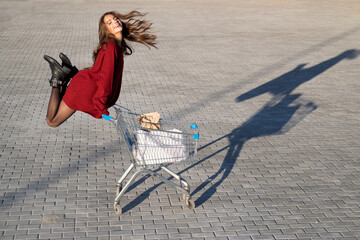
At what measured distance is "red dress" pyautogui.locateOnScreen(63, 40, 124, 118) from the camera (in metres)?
4.93

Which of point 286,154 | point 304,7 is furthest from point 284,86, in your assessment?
point 304,7

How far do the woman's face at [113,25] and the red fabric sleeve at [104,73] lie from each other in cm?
16

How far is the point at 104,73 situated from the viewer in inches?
194

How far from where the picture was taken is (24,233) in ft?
15.4

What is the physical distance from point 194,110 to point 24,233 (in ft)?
14.1

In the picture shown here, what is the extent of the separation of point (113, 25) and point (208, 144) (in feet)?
8.55

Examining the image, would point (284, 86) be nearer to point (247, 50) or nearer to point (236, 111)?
point (236, 111)

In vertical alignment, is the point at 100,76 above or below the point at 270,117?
above

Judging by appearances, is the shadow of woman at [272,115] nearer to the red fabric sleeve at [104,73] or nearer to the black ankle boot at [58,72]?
the red fabric sleeve at [104,73]

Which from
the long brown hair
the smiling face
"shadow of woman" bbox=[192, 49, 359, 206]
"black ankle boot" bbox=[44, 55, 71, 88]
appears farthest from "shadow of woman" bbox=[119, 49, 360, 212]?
the smiling face

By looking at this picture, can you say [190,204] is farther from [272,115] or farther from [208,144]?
[272,115]

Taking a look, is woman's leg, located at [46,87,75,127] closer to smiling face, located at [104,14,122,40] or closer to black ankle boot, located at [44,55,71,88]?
black ankle boot, located at [44,55,71,88]

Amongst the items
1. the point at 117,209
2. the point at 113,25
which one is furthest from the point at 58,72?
the point at 117,209

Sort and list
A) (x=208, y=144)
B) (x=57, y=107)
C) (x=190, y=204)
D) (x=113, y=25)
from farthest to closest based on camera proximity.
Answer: (x=208, y=144) → (x=57, y=107) → (x=190, y=204) → (x=113, y=25)
